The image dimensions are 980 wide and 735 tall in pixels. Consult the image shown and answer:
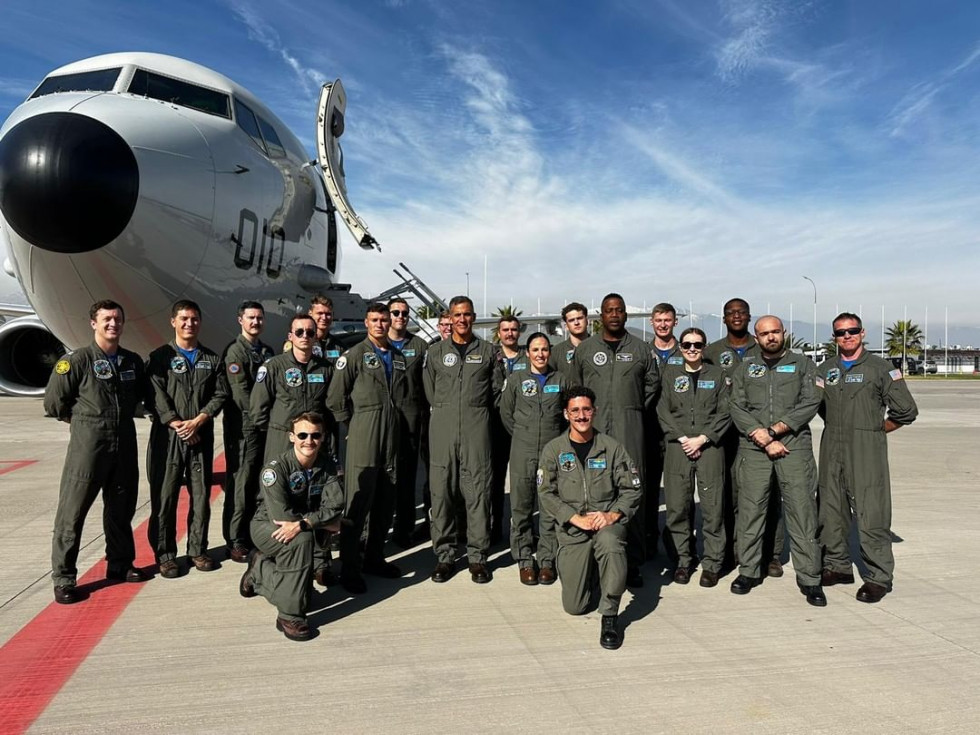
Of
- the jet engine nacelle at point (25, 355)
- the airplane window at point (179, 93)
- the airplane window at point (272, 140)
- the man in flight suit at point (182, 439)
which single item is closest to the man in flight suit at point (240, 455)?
the man in flight suit at point (182, 439)

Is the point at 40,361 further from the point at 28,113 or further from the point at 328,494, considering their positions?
the point at 328,494

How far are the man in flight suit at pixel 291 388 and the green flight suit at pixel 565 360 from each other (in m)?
1.74

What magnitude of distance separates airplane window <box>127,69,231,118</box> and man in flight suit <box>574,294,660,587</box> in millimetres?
5247

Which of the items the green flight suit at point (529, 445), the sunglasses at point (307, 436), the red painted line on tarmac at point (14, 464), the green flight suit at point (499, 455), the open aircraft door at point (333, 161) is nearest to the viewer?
the sunglasses at point (307, 436)

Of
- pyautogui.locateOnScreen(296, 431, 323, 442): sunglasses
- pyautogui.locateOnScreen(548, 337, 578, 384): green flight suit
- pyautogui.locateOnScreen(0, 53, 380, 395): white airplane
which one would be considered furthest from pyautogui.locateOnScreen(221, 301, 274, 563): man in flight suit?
pyautogui.locateOnScreen(548, 337, 578, 384): green flight suit

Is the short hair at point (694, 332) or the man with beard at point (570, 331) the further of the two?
the man with beard at point (570, 331)

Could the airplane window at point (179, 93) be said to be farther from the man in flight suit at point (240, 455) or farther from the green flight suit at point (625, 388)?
the green flight suit at point (625, 388)

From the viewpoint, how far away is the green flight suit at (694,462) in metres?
4.51

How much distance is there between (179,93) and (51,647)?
5994 mm

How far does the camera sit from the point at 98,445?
13.7 ft

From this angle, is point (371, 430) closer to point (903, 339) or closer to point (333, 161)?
point (333, 161)

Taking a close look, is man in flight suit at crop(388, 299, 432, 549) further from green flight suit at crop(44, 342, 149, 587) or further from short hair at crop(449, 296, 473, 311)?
green flight suit at crop(44, 342, 149, 587)

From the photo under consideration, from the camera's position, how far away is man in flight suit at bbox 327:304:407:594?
4508 mm

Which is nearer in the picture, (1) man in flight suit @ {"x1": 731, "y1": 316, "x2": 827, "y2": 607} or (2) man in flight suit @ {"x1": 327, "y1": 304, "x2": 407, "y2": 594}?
(1) man in flight suit @ {"x1": 731, "y1": 316, "x2": 827, "y2": 607}
